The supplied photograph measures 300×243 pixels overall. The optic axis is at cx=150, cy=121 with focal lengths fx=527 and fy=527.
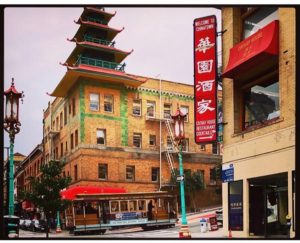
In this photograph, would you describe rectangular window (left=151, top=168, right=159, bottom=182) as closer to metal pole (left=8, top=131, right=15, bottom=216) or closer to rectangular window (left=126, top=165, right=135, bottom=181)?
rectangular window (left=126, top=165, right=135, bottom=181)

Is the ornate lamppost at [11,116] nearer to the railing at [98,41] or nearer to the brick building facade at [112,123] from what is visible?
the brick building facade at [112,123]

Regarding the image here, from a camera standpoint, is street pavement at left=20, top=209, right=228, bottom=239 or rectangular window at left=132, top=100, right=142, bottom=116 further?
Answer: rectangular window at left=132, top=100, right=142, bottom=116

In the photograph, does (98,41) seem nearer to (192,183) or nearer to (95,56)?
(95,56)

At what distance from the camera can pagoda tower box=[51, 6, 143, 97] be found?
17.9m

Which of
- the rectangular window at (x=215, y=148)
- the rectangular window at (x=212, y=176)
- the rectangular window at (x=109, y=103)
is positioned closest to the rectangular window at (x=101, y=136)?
the rectangular window at (x=109, y=103)

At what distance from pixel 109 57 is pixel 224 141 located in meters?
5.14

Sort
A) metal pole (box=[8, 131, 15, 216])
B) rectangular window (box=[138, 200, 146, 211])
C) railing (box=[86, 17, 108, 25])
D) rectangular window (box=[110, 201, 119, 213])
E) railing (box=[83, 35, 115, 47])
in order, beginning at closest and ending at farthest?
metal pole (box=[8, 131, 15, 216]) < railing (box=[86, 17, 108, 25]) < railing (box=[83, 35, 115, 47]) < rectangular window (box=[110, 201, 119, 213]) < rectangular window (box=[138, 200, 146, 211])

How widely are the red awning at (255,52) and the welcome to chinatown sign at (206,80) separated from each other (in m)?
0.64

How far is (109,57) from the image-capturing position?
61.5ft

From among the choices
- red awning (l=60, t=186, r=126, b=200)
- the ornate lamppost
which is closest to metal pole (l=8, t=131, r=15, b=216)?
the ornate lamppost

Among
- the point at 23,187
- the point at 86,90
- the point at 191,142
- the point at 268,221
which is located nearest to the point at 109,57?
the point at 86,90

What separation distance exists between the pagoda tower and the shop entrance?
5.55 meters

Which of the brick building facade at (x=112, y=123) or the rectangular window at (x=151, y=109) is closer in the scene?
the brick building facade at (x=112, y=123)

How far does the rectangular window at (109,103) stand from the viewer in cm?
1852
